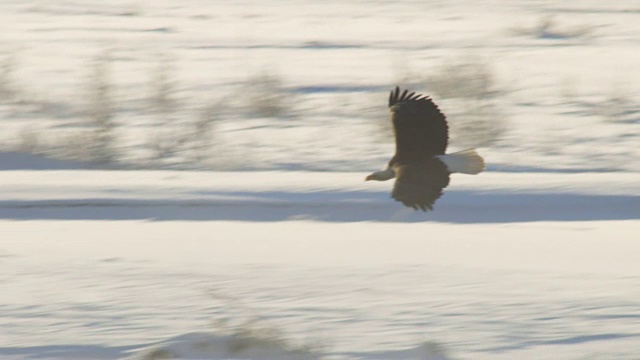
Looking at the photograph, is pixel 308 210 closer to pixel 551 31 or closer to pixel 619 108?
pixel 619 108

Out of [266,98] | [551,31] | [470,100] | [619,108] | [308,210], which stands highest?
[551,31]

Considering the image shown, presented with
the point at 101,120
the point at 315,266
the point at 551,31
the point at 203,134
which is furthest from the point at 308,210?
the point at 551,31

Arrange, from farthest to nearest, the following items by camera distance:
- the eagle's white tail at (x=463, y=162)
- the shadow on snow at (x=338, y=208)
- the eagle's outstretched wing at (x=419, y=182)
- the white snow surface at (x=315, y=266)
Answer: the shadow on snow at (x=338, y=208) → the eagle's white tail at (x=463, y=162) → the eagle's outstretched wing at (x=419, y=182) → the white snow surface at (x=315, y=266)

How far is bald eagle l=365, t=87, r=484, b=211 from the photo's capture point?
5.14 meters

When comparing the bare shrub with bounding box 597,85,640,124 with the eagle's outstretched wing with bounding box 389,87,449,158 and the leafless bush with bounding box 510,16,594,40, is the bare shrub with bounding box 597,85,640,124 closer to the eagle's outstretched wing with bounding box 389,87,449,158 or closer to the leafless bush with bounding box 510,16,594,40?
the leafless bush with bounding box 510,16,594,40

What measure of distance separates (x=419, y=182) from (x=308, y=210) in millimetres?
2261

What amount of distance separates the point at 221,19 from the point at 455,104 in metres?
7.08

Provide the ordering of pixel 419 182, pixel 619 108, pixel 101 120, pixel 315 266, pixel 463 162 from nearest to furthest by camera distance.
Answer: pixel 419 182, pixel 463 162, pixel 315 266, pixel 101 120, pixel 619 108

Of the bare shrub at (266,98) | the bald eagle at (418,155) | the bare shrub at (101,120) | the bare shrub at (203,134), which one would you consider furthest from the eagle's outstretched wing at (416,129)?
the bare shrub at (266,98)

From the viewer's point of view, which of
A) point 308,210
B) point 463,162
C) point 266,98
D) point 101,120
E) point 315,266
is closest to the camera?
point 463,162

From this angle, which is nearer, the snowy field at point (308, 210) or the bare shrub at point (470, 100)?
the snowy field at point (308, 210)

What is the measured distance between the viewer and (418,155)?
16.9ft

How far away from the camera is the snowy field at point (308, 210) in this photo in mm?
4922

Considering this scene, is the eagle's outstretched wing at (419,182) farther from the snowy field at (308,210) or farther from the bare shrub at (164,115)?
the bare shrub at (164,115)
